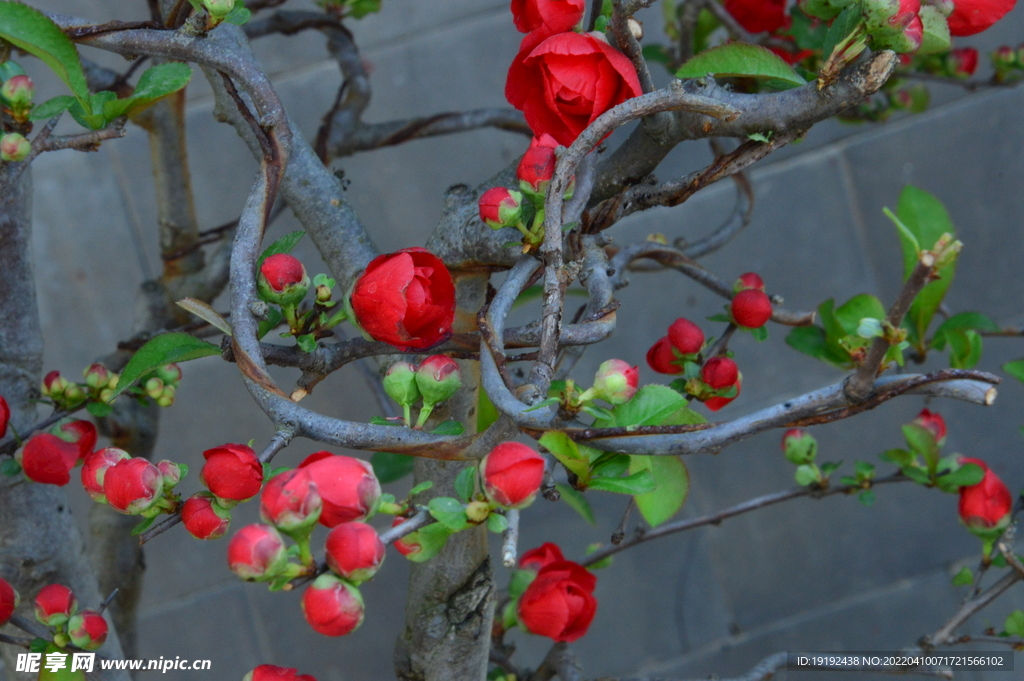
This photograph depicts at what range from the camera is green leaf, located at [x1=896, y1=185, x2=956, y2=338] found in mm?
626

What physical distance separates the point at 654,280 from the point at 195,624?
91 cm

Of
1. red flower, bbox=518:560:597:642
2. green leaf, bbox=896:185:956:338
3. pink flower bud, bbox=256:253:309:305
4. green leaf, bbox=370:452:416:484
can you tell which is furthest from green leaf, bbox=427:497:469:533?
green leaf, bbox=896:185:956:338

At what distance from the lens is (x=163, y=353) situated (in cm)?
41

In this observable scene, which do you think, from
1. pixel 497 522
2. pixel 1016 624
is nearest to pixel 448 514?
pixel 497 522

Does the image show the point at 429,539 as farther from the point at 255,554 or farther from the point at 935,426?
the point at 935,426

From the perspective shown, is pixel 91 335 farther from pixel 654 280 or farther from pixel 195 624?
pixel 654 280

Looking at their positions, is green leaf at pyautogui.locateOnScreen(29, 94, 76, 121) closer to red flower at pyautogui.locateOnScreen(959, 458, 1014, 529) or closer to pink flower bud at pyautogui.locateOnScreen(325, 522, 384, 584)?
pink flower bud at pyautogui.locateOnScreen(325, 522, 384, 584)

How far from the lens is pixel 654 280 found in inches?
49.9

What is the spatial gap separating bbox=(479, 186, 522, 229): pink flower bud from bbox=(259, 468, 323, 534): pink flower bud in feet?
0.49

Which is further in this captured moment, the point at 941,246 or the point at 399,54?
the point at 399,54

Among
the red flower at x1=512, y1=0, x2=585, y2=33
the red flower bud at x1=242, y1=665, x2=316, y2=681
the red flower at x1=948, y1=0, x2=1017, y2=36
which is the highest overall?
the red flower at x1=512, y1=0, x2=585, y2=33

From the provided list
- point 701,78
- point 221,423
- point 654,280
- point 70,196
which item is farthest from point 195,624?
point 701,78

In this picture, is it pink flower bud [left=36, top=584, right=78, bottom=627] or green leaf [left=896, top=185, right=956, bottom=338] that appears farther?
green leaf [left=896, top=185, right=956, bottom=338]

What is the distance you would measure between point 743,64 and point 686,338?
0.18m
